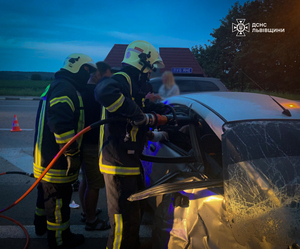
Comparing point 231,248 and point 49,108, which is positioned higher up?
point 49,108

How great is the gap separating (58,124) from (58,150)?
36cm

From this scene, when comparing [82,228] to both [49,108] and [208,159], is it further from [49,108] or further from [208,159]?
[208,159]

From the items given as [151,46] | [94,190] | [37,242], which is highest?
[151,46]

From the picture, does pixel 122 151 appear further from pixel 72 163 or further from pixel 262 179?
pixel 262 179

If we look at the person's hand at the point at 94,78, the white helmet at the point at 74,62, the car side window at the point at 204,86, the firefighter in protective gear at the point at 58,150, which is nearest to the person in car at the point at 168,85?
the car side window at the point at 204,86

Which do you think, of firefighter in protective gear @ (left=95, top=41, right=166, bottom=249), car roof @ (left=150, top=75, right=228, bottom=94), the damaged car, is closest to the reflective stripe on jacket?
firefighter in protective gear @ (left=95, top=41, right=166, bottom=249)

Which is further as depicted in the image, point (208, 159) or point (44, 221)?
point (44, 221)

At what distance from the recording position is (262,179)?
4.89 feet

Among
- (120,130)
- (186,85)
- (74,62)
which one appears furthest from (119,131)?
(186,85)

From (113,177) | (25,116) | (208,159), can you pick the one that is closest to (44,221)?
(113,177)

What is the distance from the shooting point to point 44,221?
2781 millimetres

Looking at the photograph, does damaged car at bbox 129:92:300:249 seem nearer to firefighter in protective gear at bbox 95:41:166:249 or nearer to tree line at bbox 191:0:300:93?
firefighter in protective gear at bbox 95:41:166:249

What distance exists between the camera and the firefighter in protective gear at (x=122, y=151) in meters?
1.96

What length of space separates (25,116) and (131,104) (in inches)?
397
